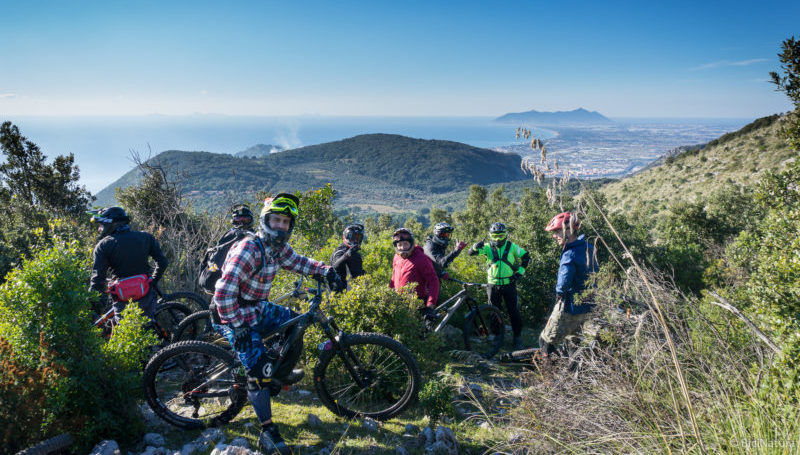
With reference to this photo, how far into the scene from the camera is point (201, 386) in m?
4.14

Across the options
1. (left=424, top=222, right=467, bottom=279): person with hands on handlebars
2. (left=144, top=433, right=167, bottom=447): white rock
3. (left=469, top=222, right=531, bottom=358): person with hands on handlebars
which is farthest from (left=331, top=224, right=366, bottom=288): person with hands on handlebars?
(left=144, top=433, right=167, bottom=447): white rock

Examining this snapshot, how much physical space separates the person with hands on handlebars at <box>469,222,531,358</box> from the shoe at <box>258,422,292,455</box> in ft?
14.1

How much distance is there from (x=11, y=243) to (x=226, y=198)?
9.47m

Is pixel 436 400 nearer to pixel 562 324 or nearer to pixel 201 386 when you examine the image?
pixel 562 324

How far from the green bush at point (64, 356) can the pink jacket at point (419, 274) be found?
3593 millimetres

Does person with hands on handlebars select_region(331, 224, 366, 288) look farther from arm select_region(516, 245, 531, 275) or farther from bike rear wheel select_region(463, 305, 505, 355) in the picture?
arm select_region(516, 245, 531, 275)

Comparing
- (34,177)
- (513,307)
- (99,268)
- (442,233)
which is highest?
(34,177)

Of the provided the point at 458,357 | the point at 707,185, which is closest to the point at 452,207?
the point at 707,185

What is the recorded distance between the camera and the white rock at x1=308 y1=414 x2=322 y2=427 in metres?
4.15

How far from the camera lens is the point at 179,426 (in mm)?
4055

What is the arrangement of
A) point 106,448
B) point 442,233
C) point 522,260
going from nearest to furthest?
point 106,448 < point 522,260 < point 442,233

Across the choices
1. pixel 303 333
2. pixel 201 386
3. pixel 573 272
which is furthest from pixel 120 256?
pixel 573 272

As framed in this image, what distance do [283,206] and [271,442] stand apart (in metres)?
2.21

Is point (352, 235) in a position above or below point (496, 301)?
above
